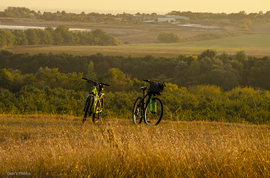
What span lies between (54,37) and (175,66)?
3234 inches

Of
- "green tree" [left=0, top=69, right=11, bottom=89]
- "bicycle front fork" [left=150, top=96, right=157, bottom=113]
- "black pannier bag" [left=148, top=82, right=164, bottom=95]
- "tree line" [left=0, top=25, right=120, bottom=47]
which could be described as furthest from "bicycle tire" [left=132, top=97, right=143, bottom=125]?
"tree line" [left=0, top=25, right=120, bottom=47]

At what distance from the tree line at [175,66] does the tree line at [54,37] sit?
3135 cm

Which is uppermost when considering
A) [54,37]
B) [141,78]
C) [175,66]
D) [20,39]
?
[175,66]

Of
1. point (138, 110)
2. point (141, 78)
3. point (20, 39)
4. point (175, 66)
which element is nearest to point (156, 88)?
point (138, 110)

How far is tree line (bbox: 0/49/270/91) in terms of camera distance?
61.8 meters

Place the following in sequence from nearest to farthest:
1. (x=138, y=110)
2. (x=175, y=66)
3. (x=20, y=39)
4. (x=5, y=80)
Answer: (x=138, y=110)
(x=5, y=80)
(x=175, y=66)
(x=20, y=39)

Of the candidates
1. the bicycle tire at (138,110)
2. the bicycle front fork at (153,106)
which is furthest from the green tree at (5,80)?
the bicycle front fork at (153,106)

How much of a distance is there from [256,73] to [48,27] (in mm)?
106572

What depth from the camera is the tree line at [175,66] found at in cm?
6178

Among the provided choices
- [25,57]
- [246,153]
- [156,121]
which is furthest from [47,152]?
[25,57]

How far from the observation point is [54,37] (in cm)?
13775

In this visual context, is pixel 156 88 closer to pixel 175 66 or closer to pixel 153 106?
pixel 153 106

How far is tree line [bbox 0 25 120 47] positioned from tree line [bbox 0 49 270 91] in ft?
103

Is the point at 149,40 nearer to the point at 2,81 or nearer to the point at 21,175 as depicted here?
the point at 2,81
